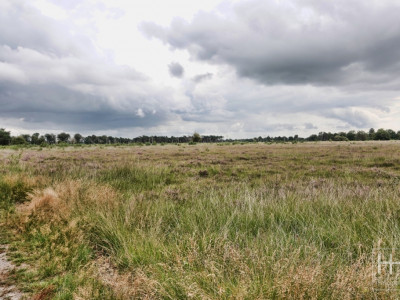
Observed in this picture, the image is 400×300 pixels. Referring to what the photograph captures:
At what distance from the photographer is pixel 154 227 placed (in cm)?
426

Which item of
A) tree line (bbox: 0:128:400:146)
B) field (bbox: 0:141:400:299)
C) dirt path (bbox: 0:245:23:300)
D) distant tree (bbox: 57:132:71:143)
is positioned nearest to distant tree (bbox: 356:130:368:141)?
tree line (bbox: 0:128:400:146)

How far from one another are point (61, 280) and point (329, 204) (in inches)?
216

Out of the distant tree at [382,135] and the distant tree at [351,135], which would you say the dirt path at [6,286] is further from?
the distant tree at [351,135]

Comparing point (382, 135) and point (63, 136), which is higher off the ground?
point (382, 135)

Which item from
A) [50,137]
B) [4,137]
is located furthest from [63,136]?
[4,137]

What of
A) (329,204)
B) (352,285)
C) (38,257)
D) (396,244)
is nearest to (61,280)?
(38,257)

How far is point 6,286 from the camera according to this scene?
9.56 feet

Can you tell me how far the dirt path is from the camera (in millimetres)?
2717

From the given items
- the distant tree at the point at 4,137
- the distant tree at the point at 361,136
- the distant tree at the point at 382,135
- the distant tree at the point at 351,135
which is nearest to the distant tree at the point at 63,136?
the distant tree at the point at 4,137

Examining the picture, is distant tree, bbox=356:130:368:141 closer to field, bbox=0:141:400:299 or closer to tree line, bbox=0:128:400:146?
tree line, bbox=0:128:400:146

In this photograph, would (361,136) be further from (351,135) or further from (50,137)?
(50,137)

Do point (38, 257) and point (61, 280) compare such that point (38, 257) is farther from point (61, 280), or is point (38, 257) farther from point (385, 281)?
point (385, 281)

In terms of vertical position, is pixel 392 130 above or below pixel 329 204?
above

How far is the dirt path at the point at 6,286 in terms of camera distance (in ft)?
8.91
